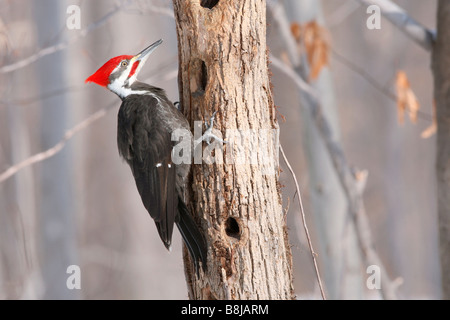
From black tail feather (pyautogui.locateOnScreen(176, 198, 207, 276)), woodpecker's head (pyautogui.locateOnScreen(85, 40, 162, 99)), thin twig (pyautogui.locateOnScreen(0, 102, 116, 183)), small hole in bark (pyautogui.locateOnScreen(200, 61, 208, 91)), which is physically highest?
woodpecker's head (pyautogui.locateOnScreen(85, 40, 162, 99))

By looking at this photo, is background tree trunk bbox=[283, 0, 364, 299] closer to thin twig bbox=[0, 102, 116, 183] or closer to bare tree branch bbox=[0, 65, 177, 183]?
bare tree branch bbox=[0, 65, 177, 183]

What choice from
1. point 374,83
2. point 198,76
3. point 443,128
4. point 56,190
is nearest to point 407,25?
point 374,83

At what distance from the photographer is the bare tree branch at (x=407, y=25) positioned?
129 inches

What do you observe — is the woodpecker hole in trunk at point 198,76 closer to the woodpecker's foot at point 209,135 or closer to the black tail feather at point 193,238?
the woodpecker's foot at point 209,135

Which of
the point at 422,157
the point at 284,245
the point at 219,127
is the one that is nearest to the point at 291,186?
the point at 284,245

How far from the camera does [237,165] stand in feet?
8.23

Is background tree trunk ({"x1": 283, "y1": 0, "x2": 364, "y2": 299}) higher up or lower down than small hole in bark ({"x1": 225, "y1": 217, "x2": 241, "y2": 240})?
higher up

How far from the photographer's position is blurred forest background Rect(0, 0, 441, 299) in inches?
175

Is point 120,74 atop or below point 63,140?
atop

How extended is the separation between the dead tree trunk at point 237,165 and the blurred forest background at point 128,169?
37cm

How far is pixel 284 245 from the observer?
2.60 meters

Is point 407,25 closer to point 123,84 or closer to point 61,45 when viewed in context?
point 123,84

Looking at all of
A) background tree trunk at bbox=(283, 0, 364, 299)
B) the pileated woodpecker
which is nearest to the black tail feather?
the pileated woodpecker

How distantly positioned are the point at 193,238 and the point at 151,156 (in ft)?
1.60
